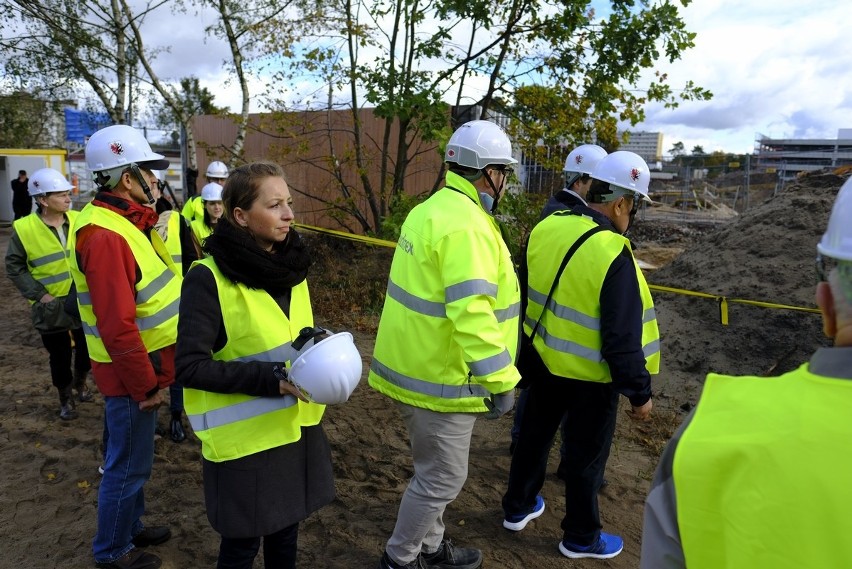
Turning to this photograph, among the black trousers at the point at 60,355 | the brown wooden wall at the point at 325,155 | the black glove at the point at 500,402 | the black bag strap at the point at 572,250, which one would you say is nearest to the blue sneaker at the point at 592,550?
the black glove at the point at 500,402

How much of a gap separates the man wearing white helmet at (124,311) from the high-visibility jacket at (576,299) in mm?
1955

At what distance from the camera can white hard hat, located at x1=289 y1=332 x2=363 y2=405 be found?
6.55ft

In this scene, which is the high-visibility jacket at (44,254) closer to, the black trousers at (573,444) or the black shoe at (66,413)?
the black shoe at (66,413)

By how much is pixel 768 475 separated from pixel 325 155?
34.8 feet

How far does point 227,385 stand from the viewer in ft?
6.75

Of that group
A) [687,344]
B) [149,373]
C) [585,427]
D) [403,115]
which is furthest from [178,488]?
[403,115]

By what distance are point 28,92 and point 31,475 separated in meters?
12.1

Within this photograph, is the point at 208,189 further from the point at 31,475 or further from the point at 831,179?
the point at 831,179

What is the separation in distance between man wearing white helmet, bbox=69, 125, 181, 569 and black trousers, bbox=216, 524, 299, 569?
2.67 feet

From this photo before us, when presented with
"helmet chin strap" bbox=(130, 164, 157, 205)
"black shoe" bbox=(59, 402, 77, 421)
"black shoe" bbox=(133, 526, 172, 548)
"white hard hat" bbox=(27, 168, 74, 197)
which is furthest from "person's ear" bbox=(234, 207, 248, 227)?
"black shoe" bbox=(59, 402, 77, 421)

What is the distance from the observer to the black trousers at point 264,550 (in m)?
2.22

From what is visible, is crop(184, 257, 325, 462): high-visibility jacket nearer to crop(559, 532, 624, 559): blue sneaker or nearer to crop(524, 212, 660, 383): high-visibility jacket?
crop(524, 212, 660, 383): high-visibility jacket

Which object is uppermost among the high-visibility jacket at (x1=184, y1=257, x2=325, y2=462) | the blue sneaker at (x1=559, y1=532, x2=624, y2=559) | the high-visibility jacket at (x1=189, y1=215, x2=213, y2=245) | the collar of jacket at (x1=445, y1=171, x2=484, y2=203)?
the collar of jacket at (x1=445, y1=171, x2=484, y2=203)

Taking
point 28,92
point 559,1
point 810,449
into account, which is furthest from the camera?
point 28,92
